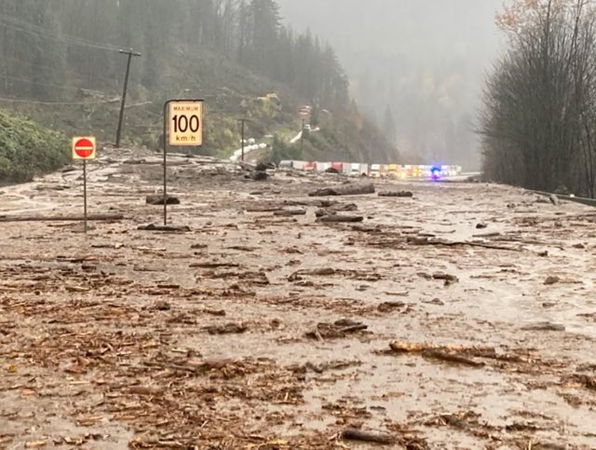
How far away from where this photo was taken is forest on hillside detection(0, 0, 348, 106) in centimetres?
9388

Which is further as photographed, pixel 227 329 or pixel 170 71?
pixel 170 71

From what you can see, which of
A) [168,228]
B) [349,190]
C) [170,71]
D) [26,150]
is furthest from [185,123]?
[170,71]

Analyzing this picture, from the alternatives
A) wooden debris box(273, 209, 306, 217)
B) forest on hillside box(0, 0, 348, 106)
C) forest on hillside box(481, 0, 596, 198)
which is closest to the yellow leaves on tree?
forest on hillside box(481, 0, 596, 198)

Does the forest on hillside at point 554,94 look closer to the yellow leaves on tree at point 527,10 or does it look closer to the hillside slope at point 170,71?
the yellow leaves on tree at point 527,10

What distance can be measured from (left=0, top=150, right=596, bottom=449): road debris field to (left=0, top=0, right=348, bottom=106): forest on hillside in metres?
88.1

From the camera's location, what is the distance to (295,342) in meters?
6.19

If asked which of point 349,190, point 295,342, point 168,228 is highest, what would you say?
point 349,190

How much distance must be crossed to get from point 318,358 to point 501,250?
27.4 feet

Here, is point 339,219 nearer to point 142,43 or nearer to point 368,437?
point 368,437

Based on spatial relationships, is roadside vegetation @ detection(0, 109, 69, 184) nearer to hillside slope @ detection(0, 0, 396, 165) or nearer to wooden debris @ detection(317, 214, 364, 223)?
wooden debris @ detection(317, 214, 364, 223)

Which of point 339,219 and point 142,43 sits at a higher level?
point 142,43

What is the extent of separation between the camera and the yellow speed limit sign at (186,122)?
1448 cm

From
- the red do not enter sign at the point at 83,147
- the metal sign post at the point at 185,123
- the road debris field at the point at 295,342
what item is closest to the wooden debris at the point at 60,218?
the red do not enter sign at the point at 83,147

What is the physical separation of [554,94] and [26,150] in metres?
31.7
